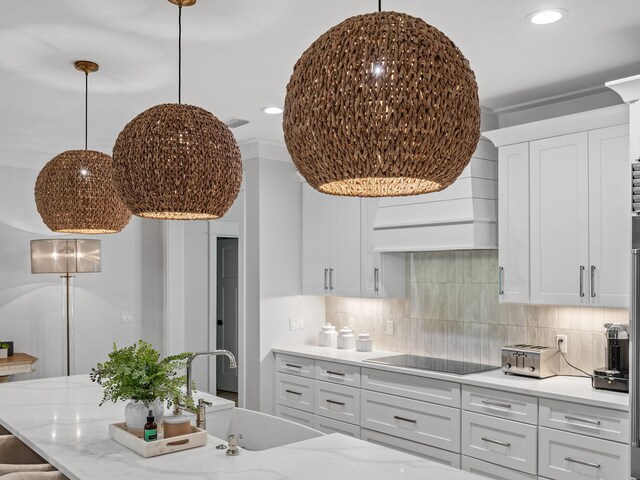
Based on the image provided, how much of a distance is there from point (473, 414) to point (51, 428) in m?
2.23

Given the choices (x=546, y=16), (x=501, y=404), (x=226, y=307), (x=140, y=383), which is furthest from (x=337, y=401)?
(x=226, y=307)

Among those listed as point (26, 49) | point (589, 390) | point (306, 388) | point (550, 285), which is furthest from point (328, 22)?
point (306, 388)

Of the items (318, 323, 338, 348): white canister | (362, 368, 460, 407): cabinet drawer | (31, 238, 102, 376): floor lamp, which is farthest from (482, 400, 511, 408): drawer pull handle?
(31, 238, 102, 376): floor lamp

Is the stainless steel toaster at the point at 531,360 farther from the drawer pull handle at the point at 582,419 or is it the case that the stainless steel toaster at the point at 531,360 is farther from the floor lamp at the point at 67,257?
the floor lamp at the point at 67,257

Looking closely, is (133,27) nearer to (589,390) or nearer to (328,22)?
(328,22)

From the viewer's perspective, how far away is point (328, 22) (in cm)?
263

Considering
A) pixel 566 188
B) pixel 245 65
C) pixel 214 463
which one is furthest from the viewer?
pixel 566 188

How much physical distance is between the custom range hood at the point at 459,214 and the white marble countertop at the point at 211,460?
6.26 ft

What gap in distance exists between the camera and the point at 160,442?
7.20 ft

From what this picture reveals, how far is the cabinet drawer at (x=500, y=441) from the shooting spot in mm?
3309

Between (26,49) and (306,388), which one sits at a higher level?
(26,49)

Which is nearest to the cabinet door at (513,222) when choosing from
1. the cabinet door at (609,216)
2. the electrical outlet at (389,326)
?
the cabinet door at (609,216)

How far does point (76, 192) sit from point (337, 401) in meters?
2.48

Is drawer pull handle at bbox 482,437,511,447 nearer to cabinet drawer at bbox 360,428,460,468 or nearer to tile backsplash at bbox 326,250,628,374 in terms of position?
cabinet drawer at bbox 360,428,460,468
